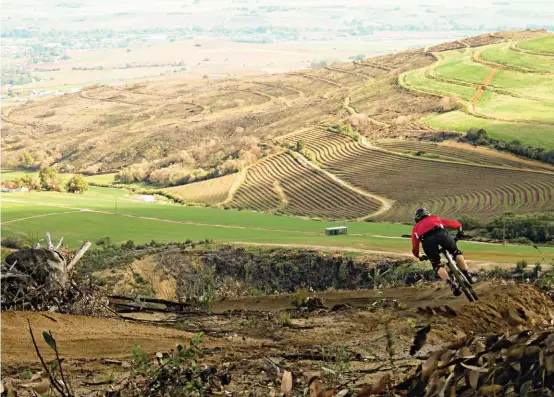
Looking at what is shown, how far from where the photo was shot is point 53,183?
92.9 m

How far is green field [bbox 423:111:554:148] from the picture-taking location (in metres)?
81.2

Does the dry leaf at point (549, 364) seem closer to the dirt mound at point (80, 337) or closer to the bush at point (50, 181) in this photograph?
the dirt mound at point (80, 337)

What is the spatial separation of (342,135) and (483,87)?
63.9 feet

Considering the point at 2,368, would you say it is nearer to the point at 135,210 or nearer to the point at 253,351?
the point at 253,351

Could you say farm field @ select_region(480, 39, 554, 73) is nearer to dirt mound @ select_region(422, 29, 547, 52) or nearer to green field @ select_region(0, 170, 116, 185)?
dirt mound @ select_region(422, 29, 547, 52)

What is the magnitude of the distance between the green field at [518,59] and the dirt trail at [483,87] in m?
3.61

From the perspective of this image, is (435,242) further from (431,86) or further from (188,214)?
(431,86)

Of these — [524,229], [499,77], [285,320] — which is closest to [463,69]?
[499,77]

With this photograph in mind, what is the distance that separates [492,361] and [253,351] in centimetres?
473

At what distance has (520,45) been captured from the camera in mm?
123500

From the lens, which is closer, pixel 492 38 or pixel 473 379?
pixel 473 379

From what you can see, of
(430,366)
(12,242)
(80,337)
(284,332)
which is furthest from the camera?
(12,242)

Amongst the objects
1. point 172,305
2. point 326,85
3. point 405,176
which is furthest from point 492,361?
point 326,85

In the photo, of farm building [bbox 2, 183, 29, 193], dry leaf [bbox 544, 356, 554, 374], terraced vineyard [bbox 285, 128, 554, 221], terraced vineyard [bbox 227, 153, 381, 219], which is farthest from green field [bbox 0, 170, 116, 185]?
dry leaf [bbox 544, 356, 554, 374]
